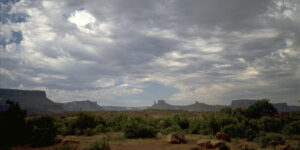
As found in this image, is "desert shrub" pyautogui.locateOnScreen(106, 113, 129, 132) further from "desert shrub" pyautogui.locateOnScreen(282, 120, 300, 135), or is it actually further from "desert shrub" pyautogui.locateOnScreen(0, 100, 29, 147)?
"desert shrub" pyautogui.locateOnScreen(282, 120, 300, 135)

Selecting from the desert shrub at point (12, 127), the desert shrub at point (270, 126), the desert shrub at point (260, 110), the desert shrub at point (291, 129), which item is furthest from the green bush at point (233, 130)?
the desert shrub at point (12, 127)

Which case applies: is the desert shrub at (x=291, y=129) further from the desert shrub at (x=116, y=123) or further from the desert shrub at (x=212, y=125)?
the desert shrub at (x=116, y=123)

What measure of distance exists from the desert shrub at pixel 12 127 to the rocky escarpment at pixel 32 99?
13304 cm

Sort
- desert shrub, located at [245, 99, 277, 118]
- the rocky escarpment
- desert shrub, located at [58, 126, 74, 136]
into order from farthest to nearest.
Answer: the rocky escarpment < desert shrub, located at [245, 99, 277, 118] < desert shrub, located at [58, 126, 74, 136]

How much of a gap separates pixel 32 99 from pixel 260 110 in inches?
6532

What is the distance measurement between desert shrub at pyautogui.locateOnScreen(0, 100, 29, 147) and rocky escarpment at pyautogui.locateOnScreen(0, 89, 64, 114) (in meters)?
133

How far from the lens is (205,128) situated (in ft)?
70.9

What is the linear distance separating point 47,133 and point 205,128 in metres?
15.3

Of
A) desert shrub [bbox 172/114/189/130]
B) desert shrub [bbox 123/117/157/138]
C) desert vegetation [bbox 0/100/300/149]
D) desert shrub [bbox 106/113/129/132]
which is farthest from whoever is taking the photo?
desert shrub [bbox 172/114/189/130]

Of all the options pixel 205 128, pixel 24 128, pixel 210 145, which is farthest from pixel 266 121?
pixel 24 128

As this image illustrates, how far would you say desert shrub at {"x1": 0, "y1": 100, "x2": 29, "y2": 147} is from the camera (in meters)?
14.1

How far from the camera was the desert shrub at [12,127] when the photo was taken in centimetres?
1407

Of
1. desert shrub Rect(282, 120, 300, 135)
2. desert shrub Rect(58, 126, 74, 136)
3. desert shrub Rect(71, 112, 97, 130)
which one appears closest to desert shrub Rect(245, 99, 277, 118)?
desert shrub Rect(282, 120, 300, 135)

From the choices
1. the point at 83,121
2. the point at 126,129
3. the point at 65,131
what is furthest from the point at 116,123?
the point at 126,129
